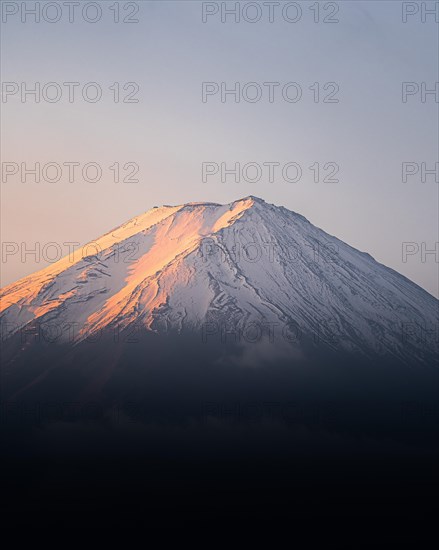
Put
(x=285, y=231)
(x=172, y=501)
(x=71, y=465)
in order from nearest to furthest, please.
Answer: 1. (x=172, y=501)
2. (x=71, y=465)
3. (x=285, y=231)

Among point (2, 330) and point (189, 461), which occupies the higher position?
point (2, 330)

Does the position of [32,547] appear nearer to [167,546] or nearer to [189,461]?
[167,546]

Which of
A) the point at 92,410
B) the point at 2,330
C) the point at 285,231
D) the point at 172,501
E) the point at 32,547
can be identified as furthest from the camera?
the point at 285,231

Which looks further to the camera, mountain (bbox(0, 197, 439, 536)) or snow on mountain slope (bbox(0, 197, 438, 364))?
snow on mountain slope (bbox(0, 197, 438, 364))

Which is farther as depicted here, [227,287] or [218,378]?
[227,287]

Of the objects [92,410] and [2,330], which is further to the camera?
[2,330]

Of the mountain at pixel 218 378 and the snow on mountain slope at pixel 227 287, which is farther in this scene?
the snow on mountain slope at pixel 227 287

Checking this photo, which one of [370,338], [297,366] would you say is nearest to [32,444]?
[297,366]

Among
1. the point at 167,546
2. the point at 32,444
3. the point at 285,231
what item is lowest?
the point at 167,546
